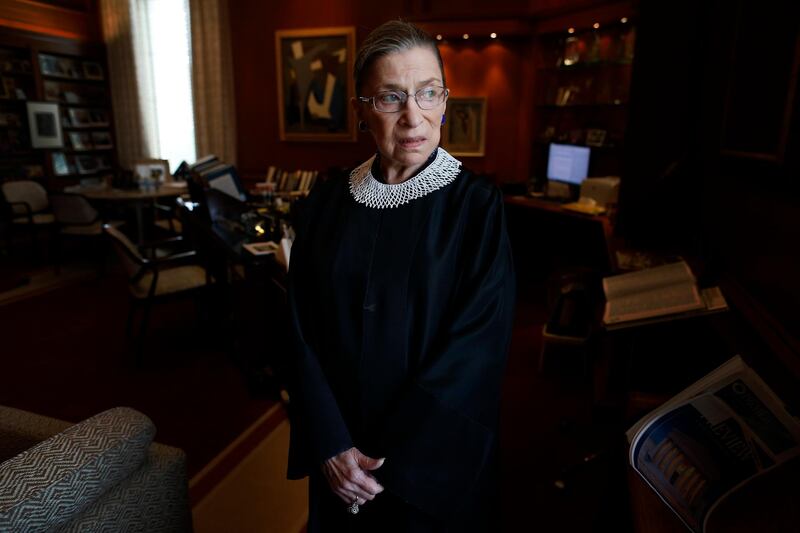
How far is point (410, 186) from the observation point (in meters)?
1.08

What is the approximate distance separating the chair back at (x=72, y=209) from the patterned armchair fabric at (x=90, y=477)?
4.31 metres

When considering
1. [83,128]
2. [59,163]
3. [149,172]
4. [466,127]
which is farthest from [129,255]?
[83,128]

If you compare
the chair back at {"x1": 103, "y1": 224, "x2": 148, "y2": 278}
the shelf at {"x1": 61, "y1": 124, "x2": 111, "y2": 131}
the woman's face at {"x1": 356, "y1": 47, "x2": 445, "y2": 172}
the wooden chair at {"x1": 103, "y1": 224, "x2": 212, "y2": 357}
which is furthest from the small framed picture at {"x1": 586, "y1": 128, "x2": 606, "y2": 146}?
the shelf at {"x1": 61, "y1": 124, "x2": 111, "y2": 131}

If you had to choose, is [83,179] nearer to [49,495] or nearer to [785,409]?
[49,495]

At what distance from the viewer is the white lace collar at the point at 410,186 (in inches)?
42.2

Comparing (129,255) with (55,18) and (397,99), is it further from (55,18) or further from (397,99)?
(55,18)

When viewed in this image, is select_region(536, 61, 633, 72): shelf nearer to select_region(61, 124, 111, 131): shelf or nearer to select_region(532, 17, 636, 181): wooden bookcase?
select_region(532, 17, 636, 181): wooden bookcase

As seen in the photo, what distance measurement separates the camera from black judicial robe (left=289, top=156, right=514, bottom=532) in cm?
101

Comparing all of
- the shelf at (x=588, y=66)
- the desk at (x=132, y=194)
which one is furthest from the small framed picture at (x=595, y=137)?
the desk at (x=132, y=194)

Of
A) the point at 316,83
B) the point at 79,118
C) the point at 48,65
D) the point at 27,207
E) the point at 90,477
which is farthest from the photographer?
the point at 79,118

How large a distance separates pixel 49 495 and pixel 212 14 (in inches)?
274

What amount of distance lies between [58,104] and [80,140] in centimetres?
62

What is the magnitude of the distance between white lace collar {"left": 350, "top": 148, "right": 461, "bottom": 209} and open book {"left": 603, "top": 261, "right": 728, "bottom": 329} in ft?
2.58

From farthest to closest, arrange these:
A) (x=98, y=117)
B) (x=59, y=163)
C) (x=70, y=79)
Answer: (x=98, y=117)
(x=70, y=79)
(x=59, y=163)
